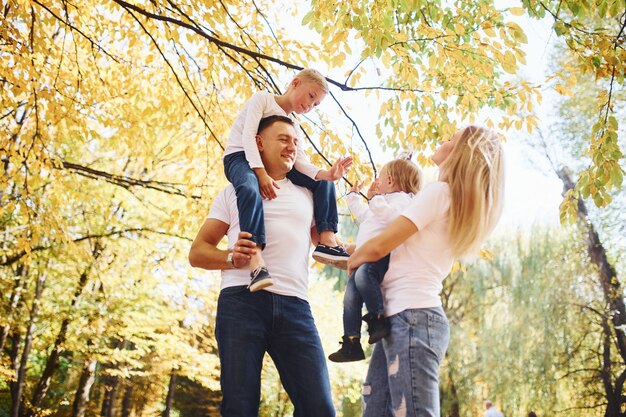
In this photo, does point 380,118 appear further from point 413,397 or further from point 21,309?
point 21,309

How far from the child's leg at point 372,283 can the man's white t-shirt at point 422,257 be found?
31 mm

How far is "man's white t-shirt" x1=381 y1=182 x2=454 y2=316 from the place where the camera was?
194 centimetres

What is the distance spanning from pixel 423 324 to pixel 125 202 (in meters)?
9.39

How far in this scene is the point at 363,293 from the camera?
6.77 ft

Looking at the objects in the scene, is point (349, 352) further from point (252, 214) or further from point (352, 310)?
point (252, 214)

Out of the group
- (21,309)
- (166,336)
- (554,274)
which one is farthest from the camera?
(554,274)

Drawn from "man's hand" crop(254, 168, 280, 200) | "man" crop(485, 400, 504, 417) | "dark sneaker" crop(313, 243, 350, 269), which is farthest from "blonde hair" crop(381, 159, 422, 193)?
"man" crop(485, 400, 504, 417)

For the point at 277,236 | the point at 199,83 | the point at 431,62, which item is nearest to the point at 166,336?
the point at 199,83

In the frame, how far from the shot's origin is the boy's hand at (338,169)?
228cm

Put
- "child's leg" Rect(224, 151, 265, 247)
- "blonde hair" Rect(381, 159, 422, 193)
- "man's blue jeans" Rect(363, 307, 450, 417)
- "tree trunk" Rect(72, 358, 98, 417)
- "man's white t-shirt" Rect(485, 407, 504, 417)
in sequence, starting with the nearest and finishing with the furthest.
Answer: "man's blue jeans" Rect(363, 307, 450, 417), "child's leg" Rect(224, 151, 265, 247), "blonde hair" Rect(381, 159, 422, 193), "tree trunk" Rect(72, 358, 98, 417), "man's white t-shirt" Rect(485, 407, 504, 417)

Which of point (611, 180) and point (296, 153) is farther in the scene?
point (611, 180)

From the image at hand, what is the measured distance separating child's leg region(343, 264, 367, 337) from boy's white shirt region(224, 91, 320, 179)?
0.52 metres

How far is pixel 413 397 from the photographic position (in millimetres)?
1773

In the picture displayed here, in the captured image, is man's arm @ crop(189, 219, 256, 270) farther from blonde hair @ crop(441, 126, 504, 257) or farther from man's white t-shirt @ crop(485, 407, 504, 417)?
man's white t-shirt @ crop(485, 407, 504, 417)
